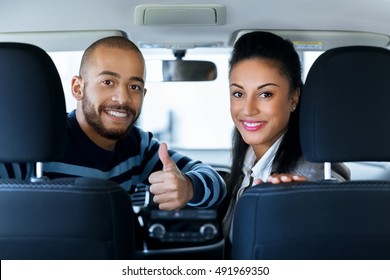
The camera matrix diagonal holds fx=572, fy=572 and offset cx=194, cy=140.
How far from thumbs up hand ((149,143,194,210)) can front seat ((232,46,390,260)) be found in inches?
16.4

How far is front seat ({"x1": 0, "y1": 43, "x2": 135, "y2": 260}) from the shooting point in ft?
5.48

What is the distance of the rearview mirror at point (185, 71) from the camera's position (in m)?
2.94

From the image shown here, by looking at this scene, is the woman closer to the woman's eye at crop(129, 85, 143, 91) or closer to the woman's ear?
the woman's ear

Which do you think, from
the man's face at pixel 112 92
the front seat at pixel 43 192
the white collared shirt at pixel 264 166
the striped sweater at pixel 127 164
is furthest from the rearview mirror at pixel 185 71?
the front seat at pixel 43 192

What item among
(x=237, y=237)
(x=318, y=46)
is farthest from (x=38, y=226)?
(x=318, y=46)

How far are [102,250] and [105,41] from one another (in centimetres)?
109

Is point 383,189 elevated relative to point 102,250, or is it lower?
elevated

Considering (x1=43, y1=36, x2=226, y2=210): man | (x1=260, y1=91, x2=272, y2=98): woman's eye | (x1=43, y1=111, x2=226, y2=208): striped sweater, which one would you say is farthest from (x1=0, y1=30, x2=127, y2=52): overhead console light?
(x1=260, y1=91, x2=272, y2=98): woman's eye

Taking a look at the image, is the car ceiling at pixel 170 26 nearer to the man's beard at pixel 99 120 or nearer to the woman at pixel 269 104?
the woman at pixel 269 104

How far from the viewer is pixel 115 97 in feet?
7.72

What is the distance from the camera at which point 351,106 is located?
1.72m

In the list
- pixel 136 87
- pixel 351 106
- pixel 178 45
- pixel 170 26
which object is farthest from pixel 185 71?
pixel 351 106

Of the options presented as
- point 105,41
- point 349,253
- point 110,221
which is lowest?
point 349,253

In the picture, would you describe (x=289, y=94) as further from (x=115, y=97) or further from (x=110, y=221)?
(x=110, y=221)
